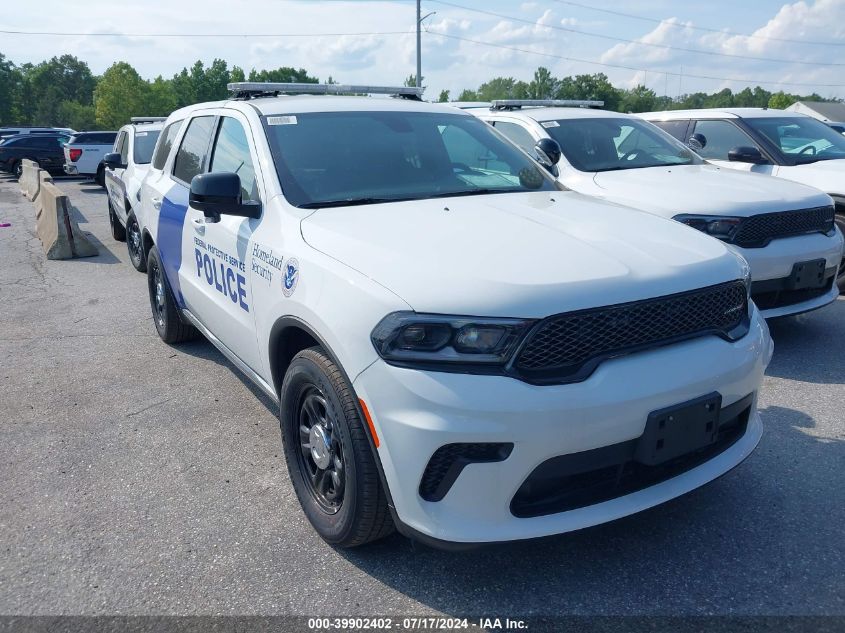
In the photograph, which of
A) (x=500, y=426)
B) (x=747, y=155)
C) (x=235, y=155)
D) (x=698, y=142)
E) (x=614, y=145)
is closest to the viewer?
(x=500, y=426)

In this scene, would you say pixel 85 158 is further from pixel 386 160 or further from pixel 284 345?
pixel 284 345

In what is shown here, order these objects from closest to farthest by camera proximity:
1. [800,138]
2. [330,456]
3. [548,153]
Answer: [330,456] < [548,153] < [800,138]

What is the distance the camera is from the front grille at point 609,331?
2398mm

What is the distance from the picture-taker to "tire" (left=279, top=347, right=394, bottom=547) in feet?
8.52

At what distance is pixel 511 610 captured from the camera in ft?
8.61

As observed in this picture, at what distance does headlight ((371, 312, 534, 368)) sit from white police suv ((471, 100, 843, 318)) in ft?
10.9

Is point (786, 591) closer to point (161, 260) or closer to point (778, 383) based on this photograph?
point (778, 383)

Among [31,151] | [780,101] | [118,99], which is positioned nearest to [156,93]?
[118,99]

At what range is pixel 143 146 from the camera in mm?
10156

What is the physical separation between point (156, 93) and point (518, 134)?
295 feet

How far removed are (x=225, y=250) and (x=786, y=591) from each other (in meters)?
2.99

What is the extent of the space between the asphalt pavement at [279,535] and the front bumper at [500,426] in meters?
0.45

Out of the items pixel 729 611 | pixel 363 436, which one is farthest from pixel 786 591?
pixel 363 436

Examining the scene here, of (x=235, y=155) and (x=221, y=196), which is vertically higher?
(x=235, y=155)
